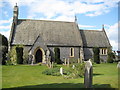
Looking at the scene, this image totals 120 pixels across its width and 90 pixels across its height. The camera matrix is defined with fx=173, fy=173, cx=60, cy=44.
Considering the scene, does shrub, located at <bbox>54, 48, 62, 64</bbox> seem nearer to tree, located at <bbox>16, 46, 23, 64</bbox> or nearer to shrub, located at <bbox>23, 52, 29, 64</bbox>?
shrub, located at <bbox>23, 52, 29, 64</bbox>

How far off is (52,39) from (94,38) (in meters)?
10.3

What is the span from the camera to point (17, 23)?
3481cm

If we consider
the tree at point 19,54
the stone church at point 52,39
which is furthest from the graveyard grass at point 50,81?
the stone church at point 52,39

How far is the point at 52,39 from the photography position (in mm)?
34031

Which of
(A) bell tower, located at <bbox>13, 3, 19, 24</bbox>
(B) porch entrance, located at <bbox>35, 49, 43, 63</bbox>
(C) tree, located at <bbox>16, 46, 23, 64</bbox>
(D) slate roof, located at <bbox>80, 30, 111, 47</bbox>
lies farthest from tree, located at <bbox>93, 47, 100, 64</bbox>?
(A) bell tower, located at <bbox>13, 3, 19, 24</bbox>

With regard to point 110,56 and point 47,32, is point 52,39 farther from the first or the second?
point 110,56

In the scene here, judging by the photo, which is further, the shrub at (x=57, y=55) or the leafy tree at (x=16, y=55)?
the shrub at (x=57, y=55)

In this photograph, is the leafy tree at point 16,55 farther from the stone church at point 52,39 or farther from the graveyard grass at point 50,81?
the graveyard grass at point 50,81

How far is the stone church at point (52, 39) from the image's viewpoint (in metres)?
32.0

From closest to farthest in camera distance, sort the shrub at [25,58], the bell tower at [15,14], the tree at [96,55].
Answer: the shrub at [25,58] → the bell tower at [15,14] → the tree at [96,55]

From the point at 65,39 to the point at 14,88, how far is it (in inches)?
962

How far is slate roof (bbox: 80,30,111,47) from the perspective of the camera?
37.2 metres

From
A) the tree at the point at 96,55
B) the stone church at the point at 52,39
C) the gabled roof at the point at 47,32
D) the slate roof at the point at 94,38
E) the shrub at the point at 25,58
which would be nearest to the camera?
the shrub at the point at 25,58

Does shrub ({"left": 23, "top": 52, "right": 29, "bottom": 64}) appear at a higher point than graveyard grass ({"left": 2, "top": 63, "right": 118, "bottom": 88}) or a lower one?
higher
